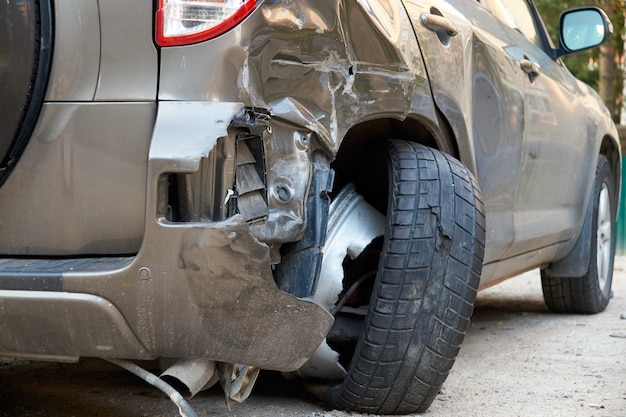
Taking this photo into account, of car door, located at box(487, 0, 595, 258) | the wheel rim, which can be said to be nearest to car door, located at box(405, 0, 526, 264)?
car door, located at box(487, 0, 595, 258)

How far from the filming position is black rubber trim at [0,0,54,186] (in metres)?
2.19

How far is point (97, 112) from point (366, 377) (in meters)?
1.14

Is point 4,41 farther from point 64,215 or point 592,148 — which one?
point 592,148

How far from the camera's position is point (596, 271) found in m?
5.39

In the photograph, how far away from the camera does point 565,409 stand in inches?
127

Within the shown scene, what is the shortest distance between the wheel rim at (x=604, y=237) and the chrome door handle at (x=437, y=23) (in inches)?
98.2

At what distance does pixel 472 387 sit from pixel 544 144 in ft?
4.08

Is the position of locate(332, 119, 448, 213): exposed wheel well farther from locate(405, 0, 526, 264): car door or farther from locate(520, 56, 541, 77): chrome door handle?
locate(520, 56, 541, 77): chrome door handle

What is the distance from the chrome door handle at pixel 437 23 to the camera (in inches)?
119

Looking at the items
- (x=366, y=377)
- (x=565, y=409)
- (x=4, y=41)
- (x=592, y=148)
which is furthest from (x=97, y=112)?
(x=592, y=148)

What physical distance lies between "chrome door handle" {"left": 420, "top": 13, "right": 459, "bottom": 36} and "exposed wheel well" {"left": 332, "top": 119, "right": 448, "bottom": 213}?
31 centimetres

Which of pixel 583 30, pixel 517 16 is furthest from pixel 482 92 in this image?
pixel 583 30

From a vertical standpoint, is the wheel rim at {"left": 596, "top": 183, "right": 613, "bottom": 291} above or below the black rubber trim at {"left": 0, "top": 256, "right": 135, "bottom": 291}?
below

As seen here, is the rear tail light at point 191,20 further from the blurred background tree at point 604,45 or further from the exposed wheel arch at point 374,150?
the blurred background tree at point 604,45
